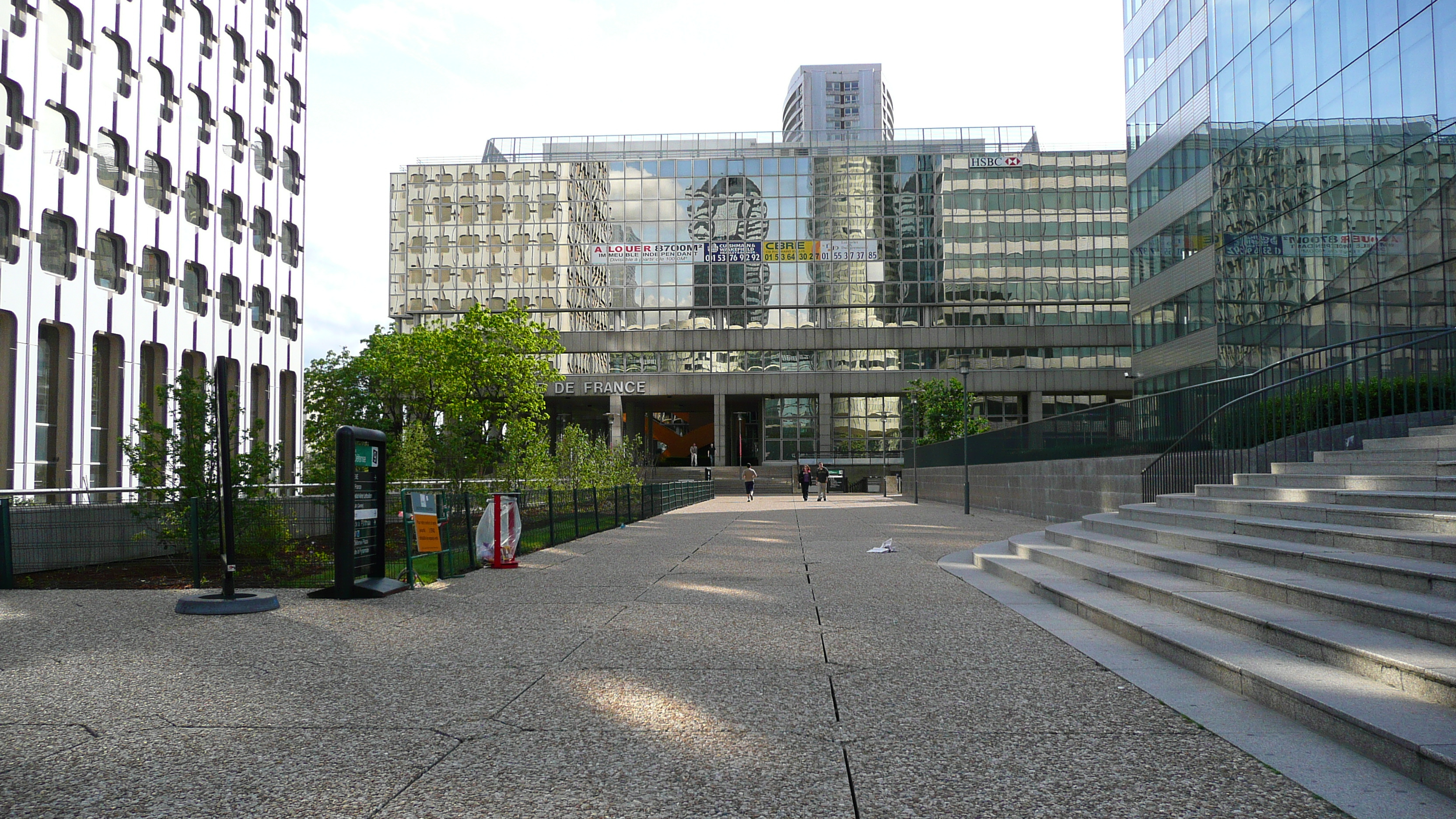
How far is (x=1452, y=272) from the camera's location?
1947 cm

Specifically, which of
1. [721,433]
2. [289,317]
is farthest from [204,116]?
[721,433]

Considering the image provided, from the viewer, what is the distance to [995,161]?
255 feet

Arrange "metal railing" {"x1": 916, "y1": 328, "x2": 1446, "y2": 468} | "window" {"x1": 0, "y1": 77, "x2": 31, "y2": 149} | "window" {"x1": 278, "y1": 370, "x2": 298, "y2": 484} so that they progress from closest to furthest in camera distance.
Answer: "metal railing" {"x1": 916, "y1": 328, "x2": 1446, "y2": 468}
"window" {"x1": 0, "y1": 77, "x2": 31, "y2": 149}
"window" {"x1": 278, "y1": 370, "x2": 298, "y2": 484}

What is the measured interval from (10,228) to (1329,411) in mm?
26501

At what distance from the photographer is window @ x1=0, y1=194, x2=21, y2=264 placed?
23.0m

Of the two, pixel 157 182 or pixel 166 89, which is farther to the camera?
pixel 166 89

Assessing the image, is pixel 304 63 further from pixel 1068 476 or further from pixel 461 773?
pixel 461 773

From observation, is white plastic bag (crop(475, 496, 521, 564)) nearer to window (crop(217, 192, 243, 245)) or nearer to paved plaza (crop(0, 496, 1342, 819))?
paved plaza (crop(0, 496, 1342, 819))

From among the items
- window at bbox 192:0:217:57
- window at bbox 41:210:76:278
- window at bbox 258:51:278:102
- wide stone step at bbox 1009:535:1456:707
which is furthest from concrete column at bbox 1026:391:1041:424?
wide stone step at bbox 1009:535:1456:707

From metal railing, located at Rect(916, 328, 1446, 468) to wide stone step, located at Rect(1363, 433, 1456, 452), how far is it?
1.25 meters

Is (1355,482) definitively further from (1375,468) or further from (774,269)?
(774,269)

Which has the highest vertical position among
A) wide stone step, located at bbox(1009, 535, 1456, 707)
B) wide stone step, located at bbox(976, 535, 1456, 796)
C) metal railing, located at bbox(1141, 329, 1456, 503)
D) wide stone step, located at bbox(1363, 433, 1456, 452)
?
metal railing, located at bbox(1141, 329, 1456, 503)

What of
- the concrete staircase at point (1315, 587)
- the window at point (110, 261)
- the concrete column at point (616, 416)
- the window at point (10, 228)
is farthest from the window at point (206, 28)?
the concrete column at point (616, 416)

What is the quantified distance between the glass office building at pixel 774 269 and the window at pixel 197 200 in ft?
155
